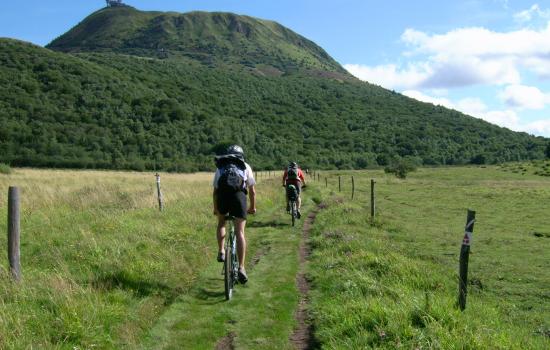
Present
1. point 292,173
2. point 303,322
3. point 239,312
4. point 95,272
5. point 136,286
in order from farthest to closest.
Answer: point 292,173 < point 95,272 < point 136,286 < point 239,312 < point 303,322

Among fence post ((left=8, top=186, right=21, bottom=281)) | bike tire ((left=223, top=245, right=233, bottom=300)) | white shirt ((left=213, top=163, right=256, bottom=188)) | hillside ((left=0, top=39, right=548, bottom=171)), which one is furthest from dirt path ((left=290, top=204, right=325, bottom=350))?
hillside ((left=0, top=39, right=548, bottom=171))

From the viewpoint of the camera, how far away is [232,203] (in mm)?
7926

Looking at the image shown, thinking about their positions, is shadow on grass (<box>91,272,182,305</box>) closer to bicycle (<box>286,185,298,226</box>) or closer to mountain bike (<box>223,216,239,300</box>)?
mountain bike (<box>223,216,239,300</box>)

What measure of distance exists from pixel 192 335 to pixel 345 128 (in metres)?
118

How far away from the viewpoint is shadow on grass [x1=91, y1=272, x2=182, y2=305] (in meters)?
7.60

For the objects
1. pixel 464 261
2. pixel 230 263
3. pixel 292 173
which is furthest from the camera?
pixel 292 173

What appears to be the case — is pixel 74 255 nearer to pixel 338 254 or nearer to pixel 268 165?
pixel 338 254

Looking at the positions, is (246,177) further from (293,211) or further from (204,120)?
(204,120)

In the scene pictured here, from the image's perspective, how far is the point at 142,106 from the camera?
85.5 metres

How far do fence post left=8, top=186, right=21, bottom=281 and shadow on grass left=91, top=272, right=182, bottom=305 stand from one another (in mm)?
1126

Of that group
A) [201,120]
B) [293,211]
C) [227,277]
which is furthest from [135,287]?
[201,120]

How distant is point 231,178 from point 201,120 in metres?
87.5

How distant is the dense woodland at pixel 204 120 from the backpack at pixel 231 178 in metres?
57.6

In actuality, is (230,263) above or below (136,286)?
above
